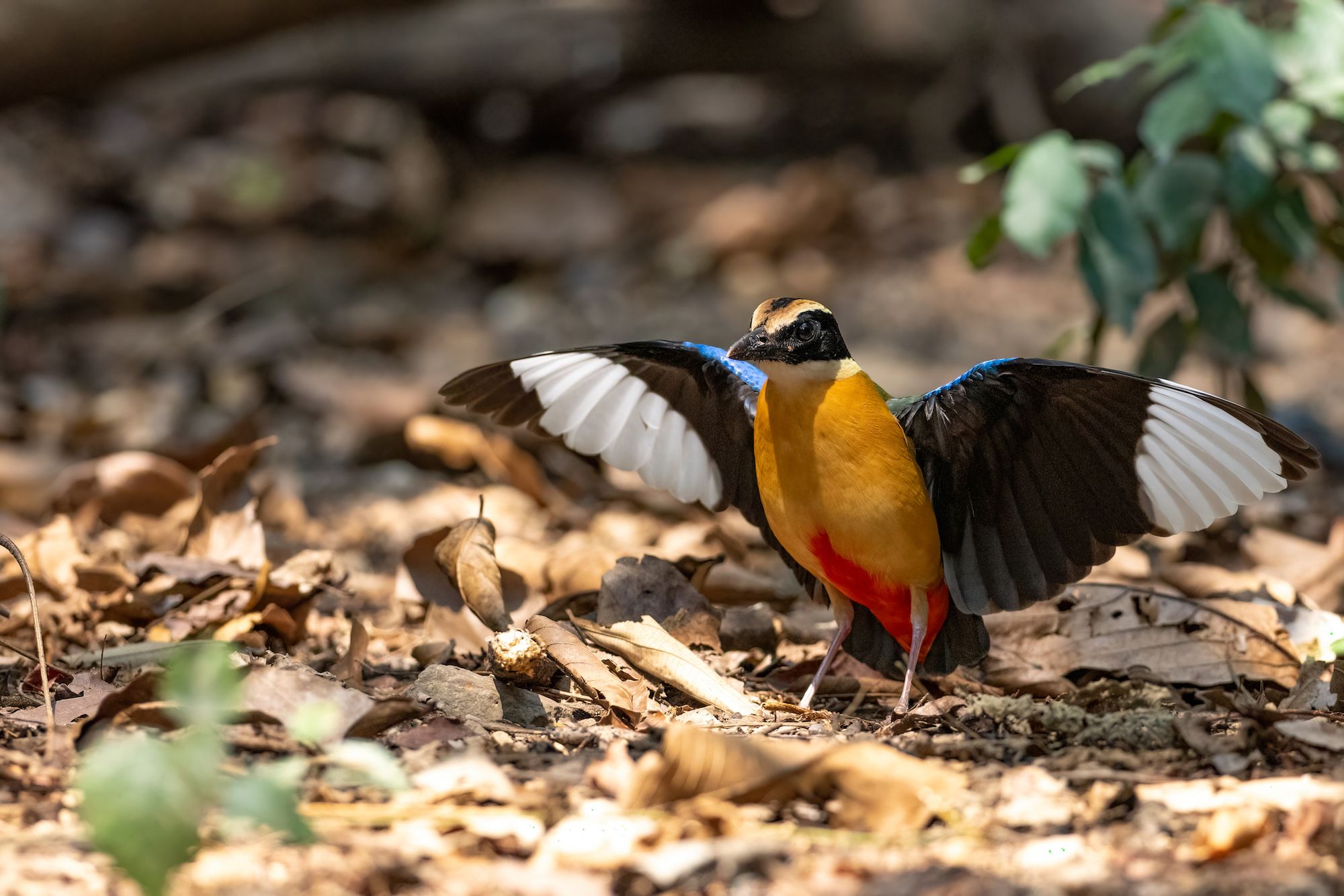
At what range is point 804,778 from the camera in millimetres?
2309

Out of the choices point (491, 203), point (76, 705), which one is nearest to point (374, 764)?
point (76, 705)

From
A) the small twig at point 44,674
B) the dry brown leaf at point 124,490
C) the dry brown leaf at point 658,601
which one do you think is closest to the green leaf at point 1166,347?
the dry brown leaf at point 658,601

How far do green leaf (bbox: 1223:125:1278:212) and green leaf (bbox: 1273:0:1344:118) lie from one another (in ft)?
0.60

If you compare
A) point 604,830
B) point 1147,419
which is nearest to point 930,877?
point 604,830

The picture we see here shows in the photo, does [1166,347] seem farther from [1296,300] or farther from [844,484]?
[844,484]

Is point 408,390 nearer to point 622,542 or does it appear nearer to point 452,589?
point 622,542

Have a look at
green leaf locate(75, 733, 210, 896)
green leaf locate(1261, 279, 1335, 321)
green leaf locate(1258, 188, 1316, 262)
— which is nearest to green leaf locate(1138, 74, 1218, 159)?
green leaf locate(1258, 188, 1316, 262)

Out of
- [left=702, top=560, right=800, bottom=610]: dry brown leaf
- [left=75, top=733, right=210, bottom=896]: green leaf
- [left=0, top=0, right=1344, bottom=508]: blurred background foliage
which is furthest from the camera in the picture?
[left=0, top=0, right=1344, bottom=508]: blurred background foliage

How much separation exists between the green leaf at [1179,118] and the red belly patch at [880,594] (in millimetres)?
1583

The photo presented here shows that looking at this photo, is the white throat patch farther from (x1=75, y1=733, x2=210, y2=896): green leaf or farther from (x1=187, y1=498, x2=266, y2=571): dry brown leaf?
(x1=75, y1=733, x2=210, y2=896): green leaf

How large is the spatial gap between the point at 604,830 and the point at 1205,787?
1.09 metres

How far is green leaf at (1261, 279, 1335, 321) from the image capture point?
15.6 feet

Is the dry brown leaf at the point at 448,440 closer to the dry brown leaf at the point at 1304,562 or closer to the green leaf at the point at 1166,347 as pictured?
the green leaf at the point at 1166,347

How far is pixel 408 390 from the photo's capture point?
633 cm
